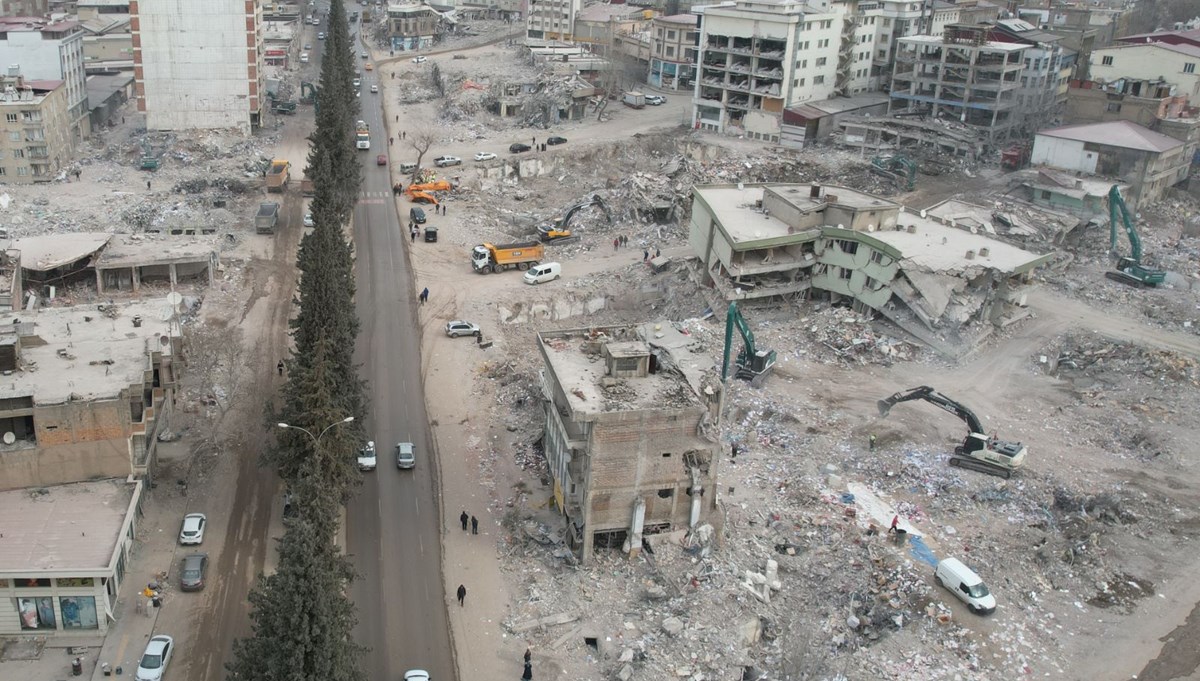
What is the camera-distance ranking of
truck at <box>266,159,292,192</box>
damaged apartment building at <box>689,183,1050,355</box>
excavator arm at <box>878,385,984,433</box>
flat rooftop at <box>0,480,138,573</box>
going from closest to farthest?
flat rooftop at <box>0,480,138,573</box>, excavator arm at <box>878,385,984,433</box>, damaged apartment building at <box>689,183,1050,355</box>, truck at <box>266,159,292,192</box>

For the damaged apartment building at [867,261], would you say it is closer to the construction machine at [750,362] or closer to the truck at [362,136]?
the construction machine at [750,362]

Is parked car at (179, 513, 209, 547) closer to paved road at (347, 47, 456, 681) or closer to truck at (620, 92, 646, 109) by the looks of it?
paved road at (347, 47, 456, 681)

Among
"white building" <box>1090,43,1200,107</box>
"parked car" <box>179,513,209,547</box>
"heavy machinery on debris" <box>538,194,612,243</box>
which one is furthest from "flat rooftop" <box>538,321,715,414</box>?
"white building" <box>1090,43,1200,107</box>

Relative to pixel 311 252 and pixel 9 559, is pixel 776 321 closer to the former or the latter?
pixel 311 252

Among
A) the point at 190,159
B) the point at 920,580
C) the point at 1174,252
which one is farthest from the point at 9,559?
the point at 1174,252

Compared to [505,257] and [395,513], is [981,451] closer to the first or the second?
[395,513]

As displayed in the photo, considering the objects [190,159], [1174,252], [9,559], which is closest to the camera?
[9,559]

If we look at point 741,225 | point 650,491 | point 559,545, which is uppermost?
point 741,225

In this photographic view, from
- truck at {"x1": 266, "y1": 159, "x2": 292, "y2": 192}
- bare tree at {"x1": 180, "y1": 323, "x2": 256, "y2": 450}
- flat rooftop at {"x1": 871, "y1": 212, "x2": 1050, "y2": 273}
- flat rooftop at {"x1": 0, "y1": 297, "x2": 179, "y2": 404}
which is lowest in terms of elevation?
bare tree at {"x1": 180, "y1": 323, "x2": 256, "y2": 450}
